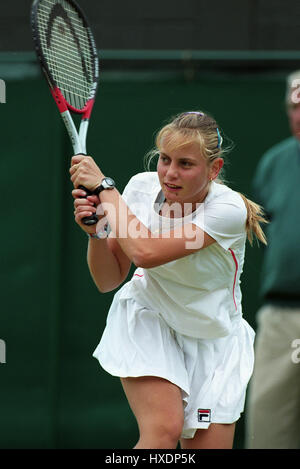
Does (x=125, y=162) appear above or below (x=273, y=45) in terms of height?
below

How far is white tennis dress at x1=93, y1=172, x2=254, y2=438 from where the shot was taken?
10.5 feet

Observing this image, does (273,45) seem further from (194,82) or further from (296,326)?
(296,326)

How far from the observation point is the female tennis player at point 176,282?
10.1ft

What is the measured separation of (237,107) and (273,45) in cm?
47

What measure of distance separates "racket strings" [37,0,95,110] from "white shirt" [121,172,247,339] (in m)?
0.46

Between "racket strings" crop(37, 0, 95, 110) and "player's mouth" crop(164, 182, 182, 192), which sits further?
"racket strings" crop(37, 0, 95, 110)

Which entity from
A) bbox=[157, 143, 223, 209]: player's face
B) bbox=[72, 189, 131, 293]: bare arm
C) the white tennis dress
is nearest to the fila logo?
the white tennis dress

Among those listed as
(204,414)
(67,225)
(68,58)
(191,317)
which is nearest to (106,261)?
(191,317)

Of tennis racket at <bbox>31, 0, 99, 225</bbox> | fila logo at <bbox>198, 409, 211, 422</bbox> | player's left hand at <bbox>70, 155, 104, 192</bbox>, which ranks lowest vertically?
fila logo at <bbox>198, 409, 211, 422</bbox>

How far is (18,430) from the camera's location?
17.4 feet

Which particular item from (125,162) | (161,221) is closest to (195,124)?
(161,221)

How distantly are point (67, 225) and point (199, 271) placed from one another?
2.26 metres

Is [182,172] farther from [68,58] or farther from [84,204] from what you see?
[68,58]

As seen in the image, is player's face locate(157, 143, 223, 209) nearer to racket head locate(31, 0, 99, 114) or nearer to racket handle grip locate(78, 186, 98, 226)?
racket handle grip locate(78, 186, 98, 226)
